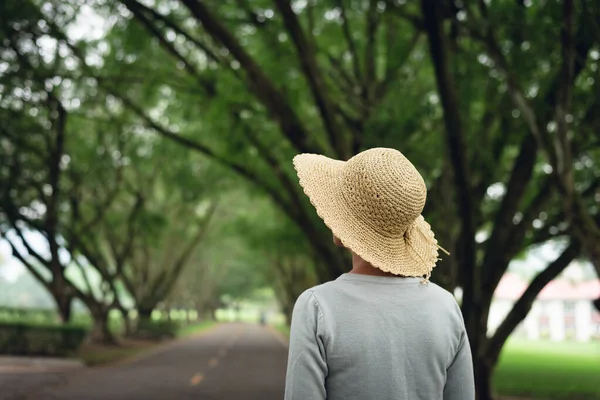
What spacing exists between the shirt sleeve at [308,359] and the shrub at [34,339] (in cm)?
2048

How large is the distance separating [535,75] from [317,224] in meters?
5.89

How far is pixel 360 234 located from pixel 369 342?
38 centimetres

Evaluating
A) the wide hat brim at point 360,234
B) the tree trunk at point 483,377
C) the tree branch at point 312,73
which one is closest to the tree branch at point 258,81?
the tree branch at point 312,73

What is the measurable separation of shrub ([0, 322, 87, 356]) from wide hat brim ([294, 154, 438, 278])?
2029 cm

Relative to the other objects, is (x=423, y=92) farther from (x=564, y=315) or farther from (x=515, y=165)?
(x=564, y=315)

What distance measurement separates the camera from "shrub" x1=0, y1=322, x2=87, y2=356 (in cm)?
2081

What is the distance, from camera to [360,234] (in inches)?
94.0

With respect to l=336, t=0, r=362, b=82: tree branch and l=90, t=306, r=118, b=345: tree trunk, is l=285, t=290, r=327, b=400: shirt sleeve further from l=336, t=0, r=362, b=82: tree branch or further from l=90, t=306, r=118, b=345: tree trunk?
l=90, t=306, r=118, b=345: tree trunk

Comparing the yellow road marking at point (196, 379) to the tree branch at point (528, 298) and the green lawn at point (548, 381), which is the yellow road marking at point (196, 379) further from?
the tree branch at point (528, 298)

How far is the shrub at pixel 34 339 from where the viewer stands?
2081 centimetres

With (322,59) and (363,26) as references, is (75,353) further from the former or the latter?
(363,26)

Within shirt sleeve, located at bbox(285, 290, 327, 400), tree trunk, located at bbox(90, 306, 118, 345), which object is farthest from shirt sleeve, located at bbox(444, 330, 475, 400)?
tree trunk, located at bbox(90, 306, 118, 345)

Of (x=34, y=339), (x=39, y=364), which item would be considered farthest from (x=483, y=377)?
(x=34, y=339)

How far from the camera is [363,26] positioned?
1334 cm
